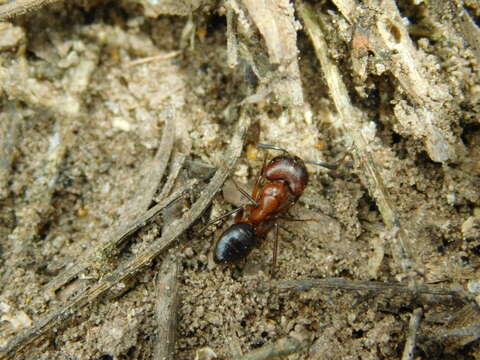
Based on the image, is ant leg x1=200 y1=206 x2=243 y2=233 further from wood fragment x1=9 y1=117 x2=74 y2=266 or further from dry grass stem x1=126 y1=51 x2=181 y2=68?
dry grass stem x1=126 y1=51 x2=181 y2=68

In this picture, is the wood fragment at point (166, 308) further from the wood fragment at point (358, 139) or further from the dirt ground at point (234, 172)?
the wood fragment at point (358, 139)

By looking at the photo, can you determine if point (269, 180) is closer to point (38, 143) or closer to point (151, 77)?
point (151, 77)

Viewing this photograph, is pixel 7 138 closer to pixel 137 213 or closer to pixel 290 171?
pixel 137 213

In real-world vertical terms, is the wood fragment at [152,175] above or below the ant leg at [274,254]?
above

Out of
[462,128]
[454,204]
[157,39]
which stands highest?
[157,39]

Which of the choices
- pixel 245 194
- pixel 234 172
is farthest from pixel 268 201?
pixel 234 172

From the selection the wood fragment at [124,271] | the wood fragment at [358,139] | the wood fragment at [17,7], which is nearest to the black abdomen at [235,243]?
the wood fragment at [124,271]

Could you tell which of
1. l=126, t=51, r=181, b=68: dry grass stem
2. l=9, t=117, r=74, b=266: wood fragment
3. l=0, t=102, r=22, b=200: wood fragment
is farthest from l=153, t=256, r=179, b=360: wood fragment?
l=126, t=51, r=181, b=68: dry grass stem

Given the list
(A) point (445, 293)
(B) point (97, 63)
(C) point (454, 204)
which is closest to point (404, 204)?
(C) point (454, 204)
